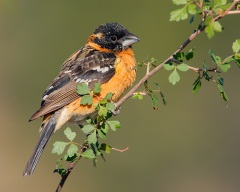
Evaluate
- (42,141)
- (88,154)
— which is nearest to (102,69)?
(42,141)

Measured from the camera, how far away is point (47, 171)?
9.38m

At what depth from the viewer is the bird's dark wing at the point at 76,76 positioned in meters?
5.45

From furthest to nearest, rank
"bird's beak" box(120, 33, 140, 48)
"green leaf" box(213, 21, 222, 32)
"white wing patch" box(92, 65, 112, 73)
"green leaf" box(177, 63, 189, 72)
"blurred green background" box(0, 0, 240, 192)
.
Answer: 1. "blurred green background" box(0, 0, 240, 192)
2. "bird's beak" box(120, 33, 140, 48)
3. "white wing patch" box(92, 65, 112, 73)
4. "green leaf" box(177, 63, 189, 72)
5. "green leaf" box(213, 21, 222, 32)

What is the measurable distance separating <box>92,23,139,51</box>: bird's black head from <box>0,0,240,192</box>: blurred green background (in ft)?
9.15

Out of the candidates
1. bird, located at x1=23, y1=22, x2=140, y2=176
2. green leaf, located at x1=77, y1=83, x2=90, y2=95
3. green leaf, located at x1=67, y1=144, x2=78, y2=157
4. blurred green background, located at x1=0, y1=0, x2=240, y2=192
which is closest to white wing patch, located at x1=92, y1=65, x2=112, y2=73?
bird, located at x1=23, y1=22, x2=140, y2=176

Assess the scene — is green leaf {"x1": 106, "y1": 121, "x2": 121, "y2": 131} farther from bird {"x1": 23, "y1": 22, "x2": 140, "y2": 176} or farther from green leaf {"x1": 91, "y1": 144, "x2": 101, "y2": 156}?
bird {"x1": 23, "y1": 22, "x2": 140, "y2": 176}

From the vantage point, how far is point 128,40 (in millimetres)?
5910

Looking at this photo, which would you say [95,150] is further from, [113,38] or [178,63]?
[113,38]

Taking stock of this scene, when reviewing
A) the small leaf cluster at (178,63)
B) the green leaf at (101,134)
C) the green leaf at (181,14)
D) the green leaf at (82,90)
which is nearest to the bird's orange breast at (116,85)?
the green leaf at (82,90)

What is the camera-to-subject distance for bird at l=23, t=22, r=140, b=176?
540cm

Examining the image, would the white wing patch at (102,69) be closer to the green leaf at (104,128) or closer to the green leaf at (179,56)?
the green leaf at (104,128)

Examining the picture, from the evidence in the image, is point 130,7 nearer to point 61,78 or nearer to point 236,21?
point 236,21

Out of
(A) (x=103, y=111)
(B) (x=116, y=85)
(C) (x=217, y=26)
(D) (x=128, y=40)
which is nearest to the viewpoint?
(C) (x=217, y=26)

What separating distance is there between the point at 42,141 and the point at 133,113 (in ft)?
17.6
